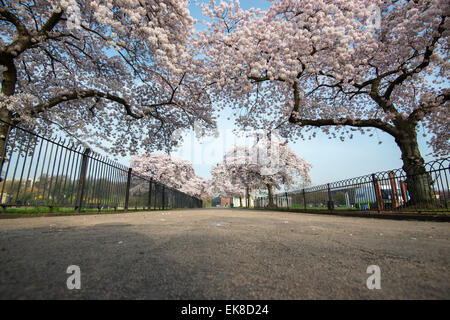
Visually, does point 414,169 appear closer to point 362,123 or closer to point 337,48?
point 362,123

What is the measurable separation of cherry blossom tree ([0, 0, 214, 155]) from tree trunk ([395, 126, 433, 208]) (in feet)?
32.9

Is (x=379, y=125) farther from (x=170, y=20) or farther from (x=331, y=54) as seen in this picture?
(x=170, y=20)

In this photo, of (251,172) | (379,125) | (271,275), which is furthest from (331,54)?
(251,172)

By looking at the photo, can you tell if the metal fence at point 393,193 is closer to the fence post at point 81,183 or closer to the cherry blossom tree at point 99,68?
the cherry blossom tree at point 99,68

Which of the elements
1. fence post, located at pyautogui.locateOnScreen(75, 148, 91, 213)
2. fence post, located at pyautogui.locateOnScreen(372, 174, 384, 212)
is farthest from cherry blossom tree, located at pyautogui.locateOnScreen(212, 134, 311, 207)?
fence post, located at pyautogui.locateOnScreen(75, 148, 91, 213)

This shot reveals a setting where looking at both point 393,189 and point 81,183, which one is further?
point 393,189

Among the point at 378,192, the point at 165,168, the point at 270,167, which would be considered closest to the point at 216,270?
the point at 378,192

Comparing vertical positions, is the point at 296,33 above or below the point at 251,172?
above

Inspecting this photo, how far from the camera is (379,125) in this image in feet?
33.2

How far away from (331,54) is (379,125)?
14.6 feet

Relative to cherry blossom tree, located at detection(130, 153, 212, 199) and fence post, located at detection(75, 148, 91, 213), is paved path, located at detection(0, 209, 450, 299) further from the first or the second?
cherry blossom tree, located at detection(130, 153, 212, 199)

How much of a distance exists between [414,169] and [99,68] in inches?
646

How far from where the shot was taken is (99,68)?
10.8 metres

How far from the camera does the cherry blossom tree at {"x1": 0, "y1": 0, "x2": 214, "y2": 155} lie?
7309mm
